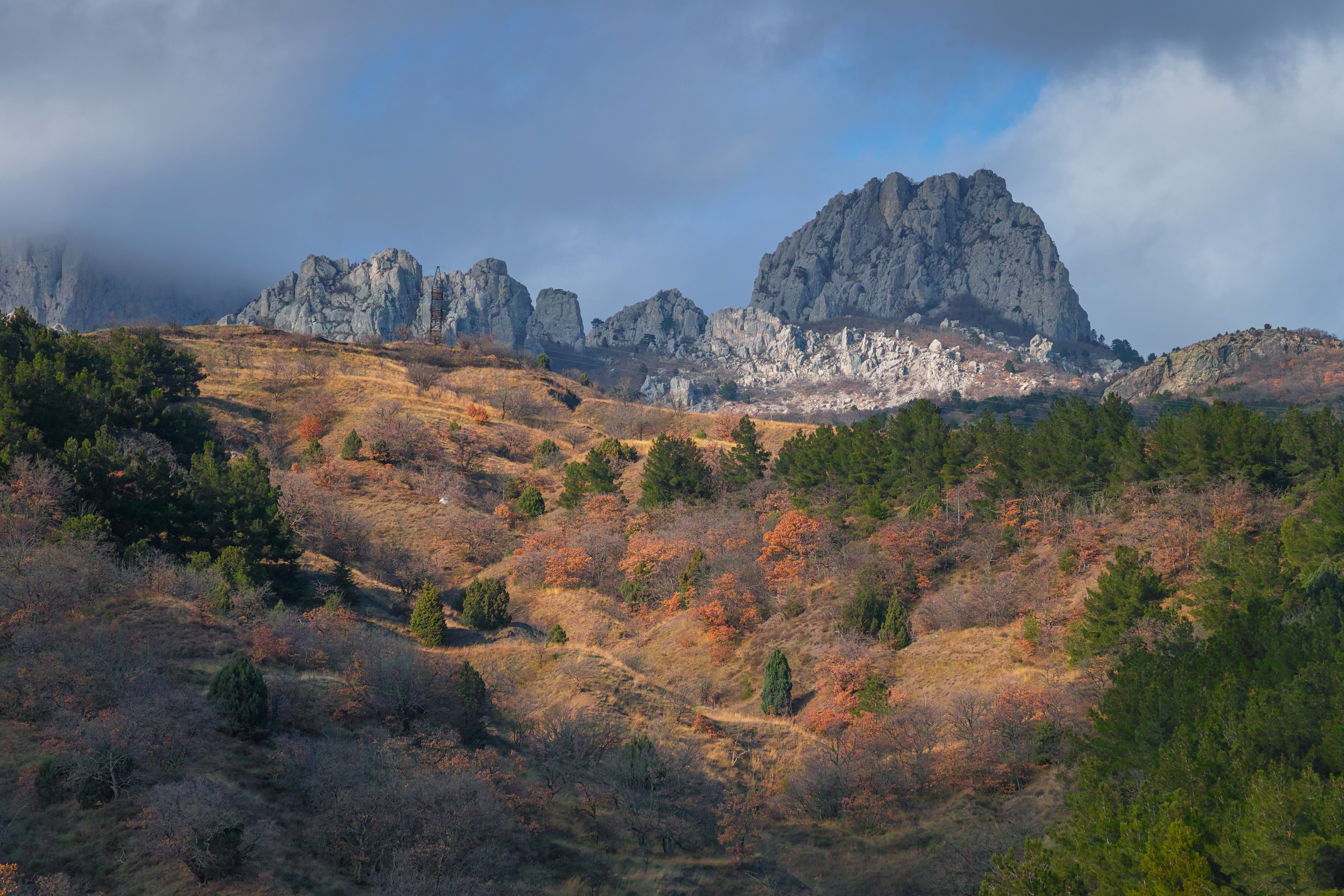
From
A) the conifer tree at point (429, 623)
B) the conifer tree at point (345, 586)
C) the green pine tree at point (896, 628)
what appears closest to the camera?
the green pine tree at point (896, 628)

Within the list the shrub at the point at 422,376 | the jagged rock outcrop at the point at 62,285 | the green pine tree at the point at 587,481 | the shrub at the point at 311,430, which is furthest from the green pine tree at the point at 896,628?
the jagged rock outcrop at the point at 62,285

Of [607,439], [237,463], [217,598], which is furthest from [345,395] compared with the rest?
[217,598]

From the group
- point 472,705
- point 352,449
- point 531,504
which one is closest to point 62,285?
point 352,449

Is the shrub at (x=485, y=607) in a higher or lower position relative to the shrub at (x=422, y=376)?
lower

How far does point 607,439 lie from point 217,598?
159 ft

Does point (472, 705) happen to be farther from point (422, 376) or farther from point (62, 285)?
A: point (62, 285)

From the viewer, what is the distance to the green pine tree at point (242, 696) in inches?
926

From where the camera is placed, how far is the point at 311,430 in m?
72.5

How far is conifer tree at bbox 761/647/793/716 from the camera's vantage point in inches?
1471

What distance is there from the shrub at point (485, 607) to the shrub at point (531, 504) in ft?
58.5

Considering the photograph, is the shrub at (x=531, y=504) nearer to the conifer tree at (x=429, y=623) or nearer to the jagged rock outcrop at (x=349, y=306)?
the conifer tree at (x=429, y=623)

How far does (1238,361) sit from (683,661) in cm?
11209

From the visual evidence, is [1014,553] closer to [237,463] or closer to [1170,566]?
[1170,566]

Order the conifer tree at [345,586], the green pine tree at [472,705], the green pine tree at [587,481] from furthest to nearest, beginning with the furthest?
1. the green pine tree at [587,481]
2. the conifer tree at [345,586]
3. the green pine tree at [472,705]
